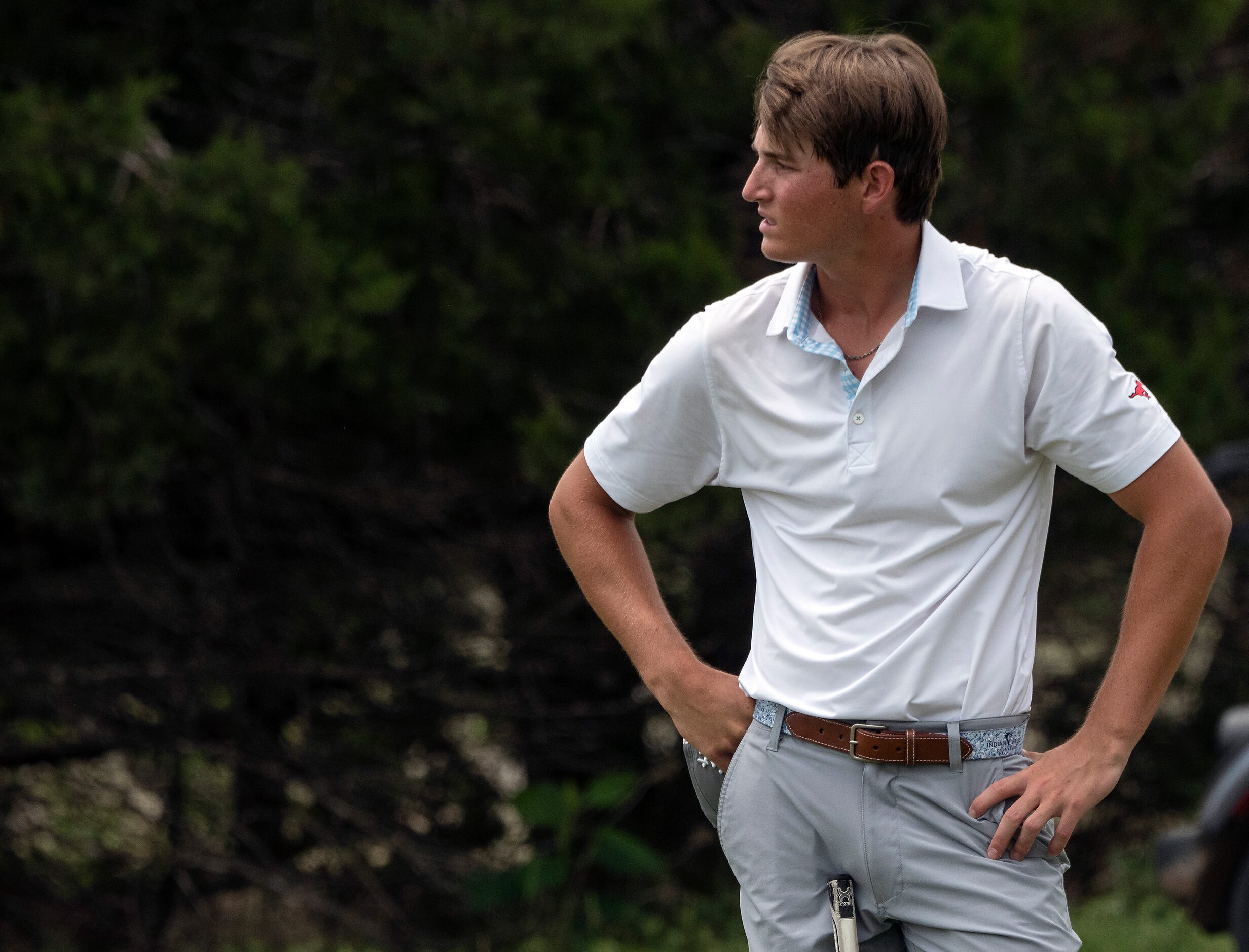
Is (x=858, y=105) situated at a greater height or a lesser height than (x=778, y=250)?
greater

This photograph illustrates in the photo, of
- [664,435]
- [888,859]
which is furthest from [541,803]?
[888,859]

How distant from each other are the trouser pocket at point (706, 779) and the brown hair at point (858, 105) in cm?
89

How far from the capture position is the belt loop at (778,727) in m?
1.97

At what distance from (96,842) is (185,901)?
45cm

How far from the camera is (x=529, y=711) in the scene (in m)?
5.64

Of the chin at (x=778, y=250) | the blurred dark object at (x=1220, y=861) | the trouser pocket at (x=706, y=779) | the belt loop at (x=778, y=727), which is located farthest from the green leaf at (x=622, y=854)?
the chin at (x=778, y=250)

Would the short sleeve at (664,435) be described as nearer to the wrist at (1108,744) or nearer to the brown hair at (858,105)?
the brown hair at (858,105)

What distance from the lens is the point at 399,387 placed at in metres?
4.70

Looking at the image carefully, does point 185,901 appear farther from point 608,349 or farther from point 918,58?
point 918,58

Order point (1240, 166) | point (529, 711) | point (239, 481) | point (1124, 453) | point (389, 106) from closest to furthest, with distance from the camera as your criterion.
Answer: point (1124, 453) < point (389, 106) < point (239, 481) < point (529, 711) < point (1240, 166)

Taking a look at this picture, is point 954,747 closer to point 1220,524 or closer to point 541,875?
point 1220,524

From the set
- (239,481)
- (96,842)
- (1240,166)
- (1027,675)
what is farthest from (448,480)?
(1240,166)

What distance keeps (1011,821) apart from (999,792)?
4 cm

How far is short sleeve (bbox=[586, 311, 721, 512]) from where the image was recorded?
2.08 meters
